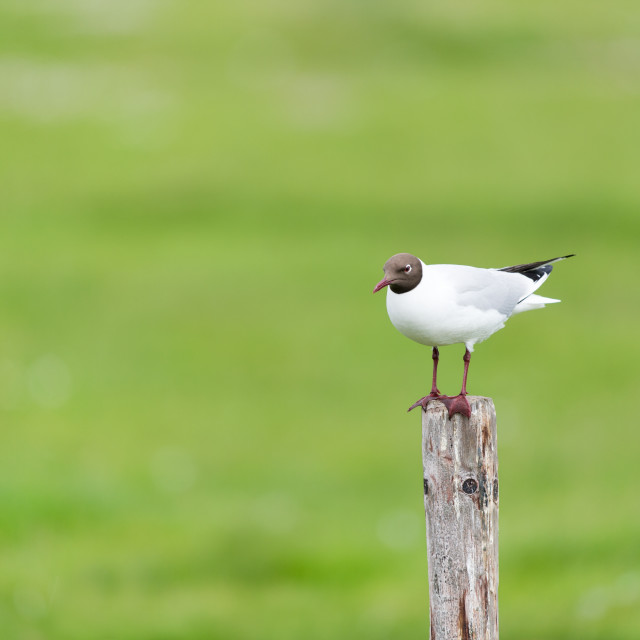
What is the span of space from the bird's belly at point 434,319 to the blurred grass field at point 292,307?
5812 mm

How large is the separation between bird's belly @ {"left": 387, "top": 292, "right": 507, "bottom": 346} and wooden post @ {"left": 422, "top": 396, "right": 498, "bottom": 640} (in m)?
0.39

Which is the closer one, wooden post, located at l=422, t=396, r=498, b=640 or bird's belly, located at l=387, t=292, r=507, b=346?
bird's belly, located at l=387, t=292, r=507, b=346

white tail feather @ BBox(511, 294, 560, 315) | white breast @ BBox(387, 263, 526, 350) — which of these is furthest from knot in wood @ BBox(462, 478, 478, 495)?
white tail feather @ BBox(511, 294, 560, 315)

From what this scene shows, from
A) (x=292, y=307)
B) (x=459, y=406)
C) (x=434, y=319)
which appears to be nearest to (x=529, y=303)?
(x=459, y=406)

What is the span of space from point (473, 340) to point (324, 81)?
2724cm

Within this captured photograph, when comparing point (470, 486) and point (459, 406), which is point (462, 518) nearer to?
point (470, 486)

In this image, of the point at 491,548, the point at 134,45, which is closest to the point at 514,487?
the point at 491,548

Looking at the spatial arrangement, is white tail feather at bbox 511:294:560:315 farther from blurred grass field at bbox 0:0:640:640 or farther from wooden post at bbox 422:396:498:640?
blurred grass field at bbox 0:0:640:640

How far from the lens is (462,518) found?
472 cm

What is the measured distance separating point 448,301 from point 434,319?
11cm

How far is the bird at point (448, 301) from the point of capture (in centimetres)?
415

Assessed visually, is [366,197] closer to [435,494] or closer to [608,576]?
[608,576]

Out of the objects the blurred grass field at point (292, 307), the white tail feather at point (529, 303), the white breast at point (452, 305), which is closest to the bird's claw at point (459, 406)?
the white breast at point (452, 305)

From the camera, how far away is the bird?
13.6ft
